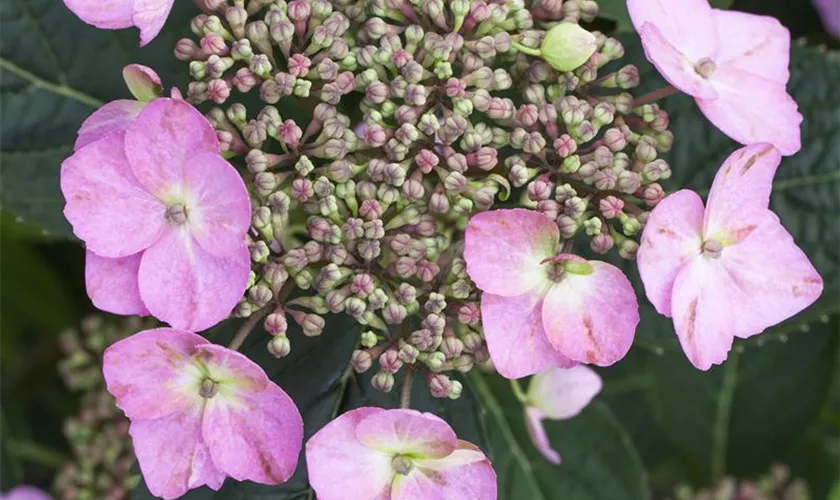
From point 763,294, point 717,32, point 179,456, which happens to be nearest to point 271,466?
point 179,456

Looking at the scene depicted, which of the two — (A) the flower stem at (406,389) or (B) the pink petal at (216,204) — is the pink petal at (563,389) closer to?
(A) the flower stem at (406,389)

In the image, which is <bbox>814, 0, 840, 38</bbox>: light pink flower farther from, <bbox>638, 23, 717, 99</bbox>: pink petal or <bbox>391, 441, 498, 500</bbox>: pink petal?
<bbox>391, 441, 498, 500</bbox>: pink petal

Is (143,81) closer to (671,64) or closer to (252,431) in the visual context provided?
(252,431)

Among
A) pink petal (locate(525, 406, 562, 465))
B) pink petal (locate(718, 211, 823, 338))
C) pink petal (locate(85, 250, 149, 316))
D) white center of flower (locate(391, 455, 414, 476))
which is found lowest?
pink petal (locate(525, 406, 562, 465))

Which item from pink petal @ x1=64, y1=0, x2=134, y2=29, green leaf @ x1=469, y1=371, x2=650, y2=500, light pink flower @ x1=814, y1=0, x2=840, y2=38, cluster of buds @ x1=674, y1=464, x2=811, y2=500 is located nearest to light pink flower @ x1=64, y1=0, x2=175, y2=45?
pink petal @ x1=64, y1=0, x2=134, y2=29

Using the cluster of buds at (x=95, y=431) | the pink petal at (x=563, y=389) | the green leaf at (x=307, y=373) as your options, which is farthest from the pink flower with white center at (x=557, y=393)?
the cluster of buds at (x=95, y=431)

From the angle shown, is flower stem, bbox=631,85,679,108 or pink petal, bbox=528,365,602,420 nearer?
flower stem, bbox=631,85,679,108

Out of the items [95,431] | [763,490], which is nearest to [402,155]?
[95,431]
